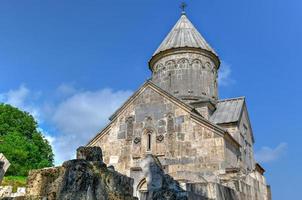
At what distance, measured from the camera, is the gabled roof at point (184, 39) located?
19.2 metres

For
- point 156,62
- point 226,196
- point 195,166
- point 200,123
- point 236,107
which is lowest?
point 226,196

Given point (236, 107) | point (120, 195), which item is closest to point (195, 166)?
point (236, 107)

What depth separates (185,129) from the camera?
13617 mm

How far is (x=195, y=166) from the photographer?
1292cm

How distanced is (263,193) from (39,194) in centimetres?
954

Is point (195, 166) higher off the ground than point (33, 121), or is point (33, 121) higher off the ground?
point (33, 121)

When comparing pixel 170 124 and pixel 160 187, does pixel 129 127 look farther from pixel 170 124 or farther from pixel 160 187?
pixel 160 187

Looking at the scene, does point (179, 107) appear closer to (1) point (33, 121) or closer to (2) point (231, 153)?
(2) point (231, 153)

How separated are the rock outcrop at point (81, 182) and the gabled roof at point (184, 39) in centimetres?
1601

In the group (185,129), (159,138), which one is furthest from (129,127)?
(185,129)

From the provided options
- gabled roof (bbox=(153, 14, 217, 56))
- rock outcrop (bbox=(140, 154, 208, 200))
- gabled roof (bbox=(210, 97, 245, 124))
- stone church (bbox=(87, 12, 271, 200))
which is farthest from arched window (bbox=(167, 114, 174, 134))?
rock outcrop (bbox=(140, 154, 208, 200))

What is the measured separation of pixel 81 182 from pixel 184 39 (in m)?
17.2

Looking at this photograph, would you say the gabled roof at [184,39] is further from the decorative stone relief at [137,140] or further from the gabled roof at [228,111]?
the decorative stone relief at [137,140]

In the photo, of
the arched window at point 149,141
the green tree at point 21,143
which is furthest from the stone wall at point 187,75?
the green tree at point 21,143
